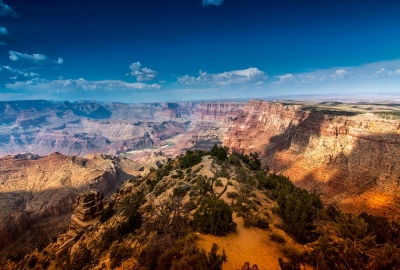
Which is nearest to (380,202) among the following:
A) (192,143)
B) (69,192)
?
(69,192)

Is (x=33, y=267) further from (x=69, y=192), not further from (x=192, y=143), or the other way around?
(x=192, y=143)

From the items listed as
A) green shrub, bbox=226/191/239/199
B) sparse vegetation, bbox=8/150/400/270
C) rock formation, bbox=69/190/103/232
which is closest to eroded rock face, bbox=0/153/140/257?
rock formation, bbox=69/190/103/232

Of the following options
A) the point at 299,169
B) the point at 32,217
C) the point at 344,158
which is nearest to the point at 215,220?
the point at 344,158

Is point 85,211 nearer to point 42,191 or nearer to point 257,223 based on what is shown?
point 257,223

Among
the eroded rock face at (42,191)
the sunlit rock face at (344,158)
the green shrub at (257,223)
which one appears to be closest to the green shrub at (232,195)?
the green shrub at (257,223)

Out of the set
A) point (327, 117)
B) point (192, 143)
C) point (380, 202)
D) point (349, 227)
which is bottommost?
point (192, 143)

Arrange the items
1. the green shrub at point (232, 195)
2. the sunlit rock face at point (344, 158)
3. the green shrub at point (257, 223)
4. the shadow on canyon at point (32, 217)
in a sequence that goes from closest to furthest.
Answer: the green shrub at point (257, 223) → the green shrub at point (232, 195) → the sunlit rock face at point (344, 158) → the shadow on canyon at point (32, 217)

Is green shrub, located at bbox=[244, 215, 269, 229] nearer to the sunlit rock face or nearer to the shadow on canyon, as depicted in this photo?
the shadow on canyon

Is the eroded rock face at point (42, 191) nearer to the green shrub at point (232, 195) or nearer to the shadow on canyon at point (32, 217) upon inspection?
the shadow on canyon at point (32, 217)
